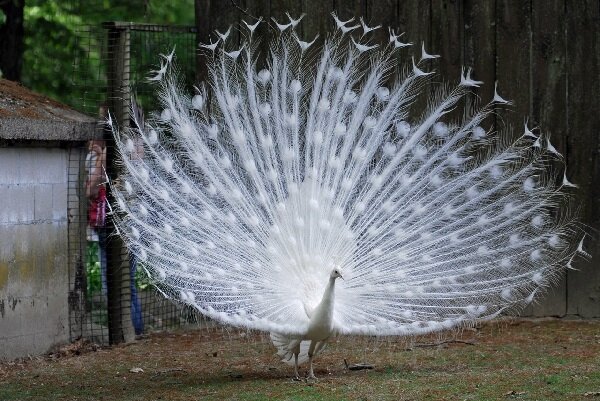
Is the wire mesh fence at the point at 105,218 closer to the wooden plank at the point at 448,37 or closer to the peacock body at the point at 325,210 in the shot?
the peacock body at the point at 325,210

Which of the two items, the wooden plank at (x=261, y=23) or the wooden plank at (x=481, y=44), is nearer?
the wooden plank at (x=481, y=44)

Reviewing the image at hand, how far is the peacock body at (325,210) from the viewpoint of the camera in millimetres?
8078

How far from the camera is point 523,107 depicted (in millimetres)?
10086

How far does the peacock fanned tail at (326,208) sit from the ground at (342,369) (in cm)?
45

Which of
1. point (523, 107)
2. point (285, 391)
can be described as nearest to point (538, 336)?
point (523, 107)

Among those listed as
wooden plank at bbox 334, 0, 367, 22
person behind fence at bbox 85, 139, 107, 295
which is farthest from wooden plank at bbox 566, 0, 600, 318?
person behind fence at bbox 85, 139, 107, 295

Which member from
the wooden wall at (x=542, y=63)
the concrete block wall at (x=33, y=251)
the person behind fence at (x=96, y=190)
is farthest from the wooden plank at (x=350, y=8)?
the concrete block wall at (x=33, y=251)

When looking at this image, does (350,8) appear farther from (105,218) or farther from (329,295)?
(329,295)

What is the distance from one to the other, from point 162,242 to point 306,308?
1.26 meters

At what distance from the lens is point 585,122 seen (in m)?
9.92

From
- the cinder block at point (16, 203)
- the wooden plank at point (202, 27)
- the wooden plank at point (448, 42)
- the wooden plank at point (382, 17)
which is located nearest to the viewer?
the cinder block at point (16, 203)

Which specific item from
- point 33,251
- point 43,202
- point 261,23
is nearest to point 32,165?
point 43,202

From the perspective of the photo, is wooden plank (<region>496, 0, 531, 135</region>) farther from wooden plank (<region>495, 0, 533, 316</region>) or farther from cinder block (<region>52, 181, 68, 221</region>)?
cinder block (<region>52, 181, 68, 221</region>)

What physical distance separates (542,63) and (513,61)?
261 mm
